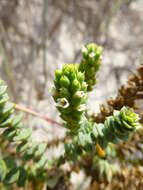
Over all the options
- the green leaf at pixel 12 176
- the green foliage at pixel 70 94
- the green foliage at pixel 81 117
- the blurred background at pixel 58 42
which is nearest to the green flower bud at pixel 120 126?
the green foliage at pixel 81 117

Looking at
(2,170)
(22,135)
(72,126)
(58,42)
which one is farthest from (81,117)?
(58,42)

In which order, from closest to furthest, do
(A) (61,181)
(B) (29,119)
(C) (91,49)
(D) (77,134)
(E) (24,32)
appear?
(D) (77,134), (C) (91,49), (A) (61,181), (B) (29,119), (E) (24,32)

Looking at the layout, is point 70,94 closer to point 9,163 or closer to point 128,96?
point 128,96

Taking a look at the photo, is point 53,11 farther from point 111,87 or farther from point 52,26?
point 111,87

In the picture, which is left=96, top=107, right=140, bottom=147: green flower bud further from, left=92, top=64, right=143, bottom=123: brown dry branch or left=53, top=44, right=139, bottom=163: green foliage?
left=92, top=64, right=143, bottom=123: brown dry branch

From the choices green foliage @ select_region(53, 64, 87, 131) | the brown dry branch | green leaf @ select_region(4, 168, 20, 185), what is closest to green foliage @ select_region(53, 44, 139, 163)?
green foliage @ select_region(53, 64, 87, 131)

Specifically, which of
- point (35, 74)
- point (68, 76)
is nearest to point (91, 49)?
point (68, 76)
